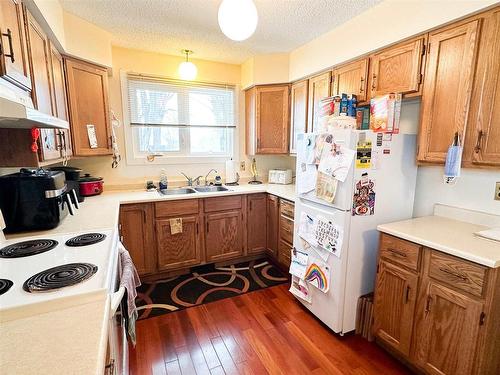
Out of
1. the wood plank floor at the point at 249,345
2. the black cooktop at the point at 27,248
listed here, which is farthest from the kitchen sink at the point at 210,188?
the black cooktop at the point at 27,248

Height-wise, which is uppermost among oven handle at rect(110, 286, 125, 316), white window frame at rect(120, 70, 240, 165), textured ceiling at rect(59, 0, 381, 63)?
textured ceiling at rect(59, 0, 381, 63)

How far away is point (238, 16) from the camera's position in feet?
4.97

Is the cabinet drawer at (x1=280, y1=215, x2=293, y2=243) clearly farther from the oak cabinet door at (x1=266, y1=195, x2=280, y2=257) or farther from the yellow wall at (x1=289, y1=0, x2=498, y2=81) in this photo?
the yellow wall at (x1=289, y1=0, x2=498, y2=81)

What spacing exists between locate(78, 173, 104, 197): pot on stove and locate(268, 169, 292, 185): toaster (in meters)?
2.03

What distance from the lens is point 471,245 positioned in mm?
1386

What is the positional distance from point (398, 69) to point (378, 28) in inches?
15.4

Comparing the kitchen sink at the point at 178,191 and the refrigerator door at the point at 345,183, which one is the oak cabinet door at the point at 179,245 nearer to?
the kitchen sink at the point at 178,191

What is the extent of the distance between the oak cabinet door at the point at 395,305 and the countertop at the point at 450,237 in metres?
0.24

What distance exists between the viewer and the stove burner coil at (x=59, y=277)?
0.92m

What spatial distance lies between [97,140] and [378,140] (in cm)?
248

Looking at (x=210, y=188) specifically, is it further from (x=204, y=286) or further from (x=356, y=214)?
(x=356, y=214)

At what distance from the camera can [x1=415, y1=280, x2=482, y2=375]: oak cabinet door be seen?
131cm

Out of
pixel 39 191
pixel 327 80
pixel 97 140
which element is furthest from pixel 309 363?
pixel 97 140

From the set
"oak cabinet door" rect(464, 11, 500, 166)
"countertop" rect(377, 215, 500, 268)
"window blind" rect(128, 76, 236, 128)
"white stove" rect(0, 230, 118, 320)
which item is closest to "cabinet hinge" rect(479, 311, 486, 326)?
"countertop" rect(377, 215, 500, 268)
